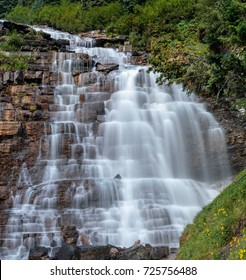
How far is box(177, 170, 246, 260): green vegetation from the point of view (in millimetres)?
8625

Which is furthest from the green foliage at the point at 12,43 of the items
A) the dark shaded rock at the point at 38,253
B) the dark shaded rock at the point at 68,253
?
the dark shaded rock at the point at 68,253

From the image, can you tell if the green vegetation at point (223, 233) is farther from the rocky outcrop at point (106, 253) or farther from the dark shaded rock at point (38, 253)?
the dark shaded rock at point (38, 253)

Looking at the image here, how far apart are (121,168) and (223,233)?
12125 mm

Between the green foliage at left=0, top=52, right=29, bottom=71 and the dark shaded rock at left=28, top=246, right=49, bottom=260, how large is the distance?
1953 centimetres

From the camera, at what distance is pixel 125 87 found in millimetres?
27406

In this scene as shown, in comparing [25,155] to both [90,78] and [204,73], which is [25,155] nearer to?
[90,78]

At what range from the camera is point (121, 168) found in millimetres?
21250

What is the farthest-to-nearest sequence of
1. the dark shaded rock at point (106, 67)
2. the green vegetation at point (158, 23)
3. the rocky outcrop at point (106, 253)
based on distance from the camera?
the dark shaded rock at point (106, 67) < the rocky outcrop at point (106, 253) < the green vegetation at point (158, 23)

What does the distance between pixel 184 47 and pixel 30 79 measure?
49.6 ft

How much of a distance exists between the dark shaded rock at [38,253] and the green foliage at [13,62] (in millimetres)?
19529

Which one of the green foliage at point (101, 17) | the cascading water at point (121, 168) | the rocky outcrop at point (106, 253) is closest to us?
the rocky outcrop at point (106, 253)

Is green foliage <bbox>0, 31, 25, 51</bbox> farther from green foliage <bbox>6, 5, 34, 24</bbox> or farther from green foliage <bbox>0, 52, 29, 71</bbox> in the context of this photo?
green foliage <bbox>6, 5, 34, 24</bbox>

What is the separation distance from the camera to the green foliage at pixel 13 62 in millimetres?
31156

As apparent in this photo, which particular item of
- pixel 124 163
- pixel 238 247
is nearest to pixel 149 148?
pixel 124 163
